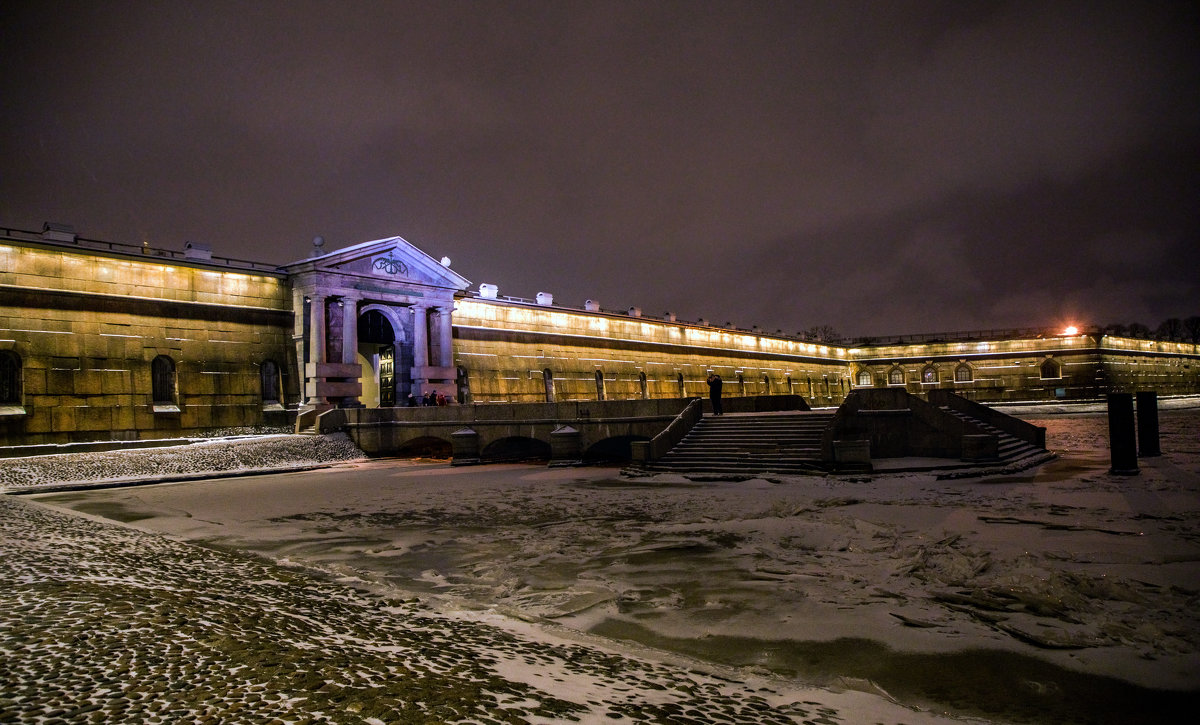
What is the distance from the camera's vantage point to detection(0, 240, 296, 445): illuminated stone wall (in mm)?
25203

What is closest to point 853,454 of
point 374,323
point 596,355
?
point 374,323

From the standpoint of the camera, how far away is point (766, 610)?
22.2 ft

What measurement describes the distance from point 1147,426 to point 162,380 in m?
35.2

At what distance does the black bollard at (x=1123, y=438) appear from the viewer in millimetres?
15031

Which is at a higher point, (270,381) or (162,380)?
(162,380)

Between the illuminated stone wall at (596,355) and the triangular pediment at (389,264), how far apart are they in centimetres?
391

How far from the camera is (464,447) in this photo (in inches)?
1041

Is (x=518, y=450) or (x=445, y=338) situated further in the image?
(x=445, y=338)

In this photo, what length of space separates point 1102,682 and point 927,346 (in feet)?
249

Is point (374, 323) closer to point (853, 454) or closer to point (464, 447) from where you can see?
point (464, 447)

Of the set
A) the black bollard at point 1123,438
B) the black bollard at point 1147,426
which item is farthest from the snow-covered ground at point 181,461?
the black bollard at point 1147,426

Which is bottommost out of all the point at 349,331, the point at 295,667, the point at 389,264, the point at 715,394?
the point at 295,667

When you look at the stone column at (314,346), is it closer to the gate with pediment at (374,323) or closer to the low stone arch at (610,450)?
the gate with pediment at (374,323)

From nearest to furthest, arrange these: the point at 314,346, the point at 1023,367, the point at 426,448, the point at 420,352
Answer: the point at 314,346
the point at 426,448
the point at 420,352
the point at 1023,367
